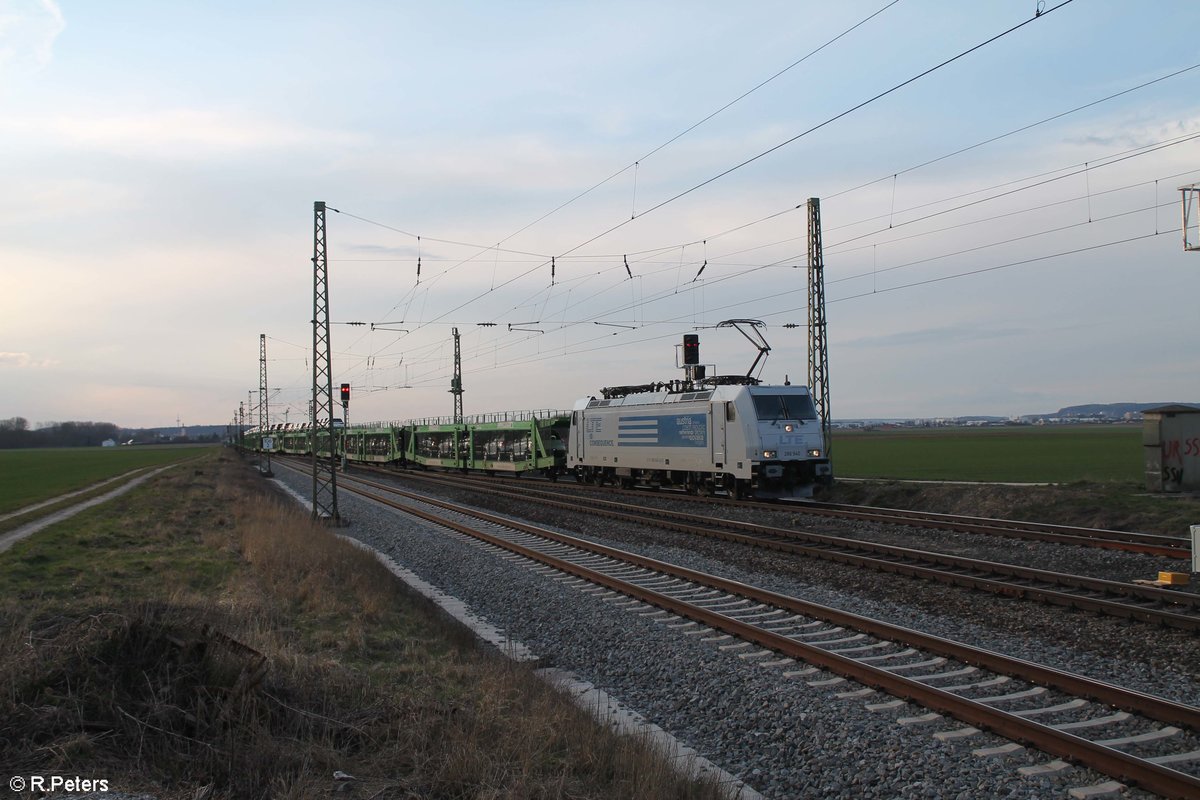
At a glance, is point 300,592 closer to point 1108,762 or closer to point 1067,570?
point 1108,762

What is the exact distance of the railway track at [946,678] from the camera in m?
5.98

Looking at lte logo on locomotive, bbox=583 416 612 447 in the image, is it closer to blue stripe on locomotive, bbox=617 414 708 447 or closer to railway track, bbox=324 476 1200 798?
blue stripe on locomotive, bbox=617 414 708 447

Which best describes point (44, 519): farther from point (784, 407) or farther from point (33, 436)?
point (33, 436)

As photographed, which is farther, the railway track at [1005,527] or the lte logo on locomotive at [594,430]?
the lte logo on locomotive at [594,430]

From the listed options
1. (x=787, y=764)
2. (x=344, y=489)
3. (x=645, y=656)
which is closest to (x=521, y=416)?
(x=344, y=489)

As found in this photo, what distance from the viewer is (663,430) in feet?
95.6

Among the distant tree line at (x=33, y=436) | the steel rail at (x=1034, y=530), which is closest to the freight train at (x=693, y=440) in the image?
the steel rail at (x=1034, y=530)

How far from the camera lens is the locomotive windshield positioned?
981 inches

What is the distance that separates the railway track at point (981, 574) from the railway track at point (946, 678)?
2.80m

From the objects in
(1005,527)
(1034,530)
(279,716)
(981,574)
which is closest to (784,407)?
(1005,527)

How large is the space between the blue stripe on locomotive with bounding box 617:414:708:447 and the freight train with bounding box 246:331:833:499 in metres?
0.03

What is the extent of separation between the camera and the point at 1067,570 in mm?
13430

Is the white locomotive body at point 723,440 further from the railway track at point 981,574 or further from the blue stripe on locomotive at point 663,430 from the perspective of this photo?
the railway track at point 981,574

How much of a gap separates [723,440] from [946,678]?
59.0 feet
